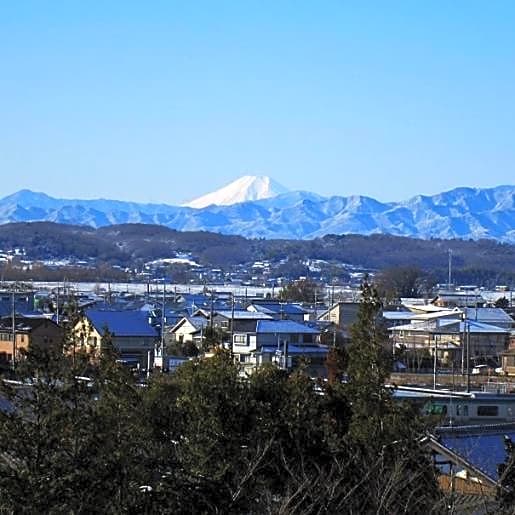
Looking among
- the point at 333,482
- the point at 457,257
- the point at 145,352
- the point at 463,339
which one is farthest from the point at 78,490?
the point at 457,257

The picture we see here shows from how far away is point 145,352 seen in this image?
25422 mm

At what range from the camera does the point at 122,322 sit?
2606 centimetres

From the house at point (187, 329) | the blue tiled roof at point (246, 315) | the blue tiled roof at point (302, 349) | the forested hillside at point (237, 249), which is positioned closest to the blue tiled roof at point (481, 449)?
the blue tiled roof at point (302, 349)

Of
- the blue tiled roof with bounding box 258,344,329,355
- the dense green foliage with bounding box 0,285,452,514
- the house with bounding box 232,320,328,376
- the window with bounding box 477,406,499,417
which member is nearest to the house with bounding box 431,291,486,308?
the house with bounding box 232,320,328,376

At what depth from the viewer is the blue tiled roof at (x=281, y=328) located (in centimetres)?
2597

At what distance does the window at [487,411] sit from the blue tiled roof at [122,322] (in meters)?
10.7

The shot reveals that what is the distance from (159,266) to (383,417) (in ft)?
268

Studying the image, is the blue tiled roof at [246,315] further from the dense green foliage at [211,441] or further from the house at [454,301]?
the dense green foliage at [211,441]

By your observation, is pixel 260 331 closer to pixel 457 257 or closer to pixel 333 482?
pixel 333 482

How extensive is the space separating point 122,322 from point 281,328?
11.3 feet

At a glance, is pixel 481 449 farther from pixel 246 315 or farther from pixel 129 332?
pixel 246 315

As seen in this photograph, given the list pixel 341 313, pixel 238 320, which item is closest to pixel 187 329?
pixel 238 320

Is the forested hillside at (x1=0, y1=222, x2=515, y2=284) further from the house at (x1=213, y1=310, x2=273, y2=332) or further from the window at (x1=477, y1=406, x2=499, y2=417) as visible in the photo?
the window at (x1=477, y1=406, x2=499, y2=417)

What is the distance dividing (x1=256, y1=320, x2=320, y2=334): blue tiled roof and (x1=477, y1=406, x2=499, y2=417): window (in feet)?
32.1
